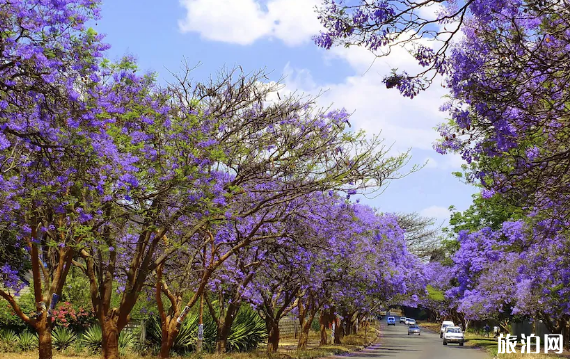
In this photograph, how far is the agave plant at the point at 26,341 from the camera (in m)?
22.3

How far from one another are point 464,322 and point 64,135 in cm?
6610

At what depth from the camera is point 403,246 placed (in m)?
39.6

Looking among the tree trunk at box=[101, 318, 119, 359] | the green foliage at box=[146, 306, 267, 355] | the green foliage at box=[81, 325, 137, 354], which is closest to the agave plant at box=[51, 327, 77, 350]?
the green foliage at box=[81, 325, 137, 354]

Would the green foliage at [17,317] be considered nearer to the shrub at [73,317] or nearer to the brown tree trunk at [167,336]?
the shrub at [73,317]

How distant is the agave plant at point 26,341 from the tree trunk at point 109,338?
30.0 feet

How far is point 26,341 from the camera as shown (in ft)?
73.4

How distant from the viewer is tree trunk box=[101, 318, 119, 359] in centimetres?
1452

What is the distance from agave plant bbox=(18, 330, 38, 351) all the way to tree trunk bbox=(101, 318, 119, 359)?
9.15m

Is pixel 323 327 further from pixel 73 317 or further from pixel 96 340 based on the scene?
pixel 96 340

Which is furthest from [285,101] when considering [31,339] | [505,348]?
[505,348]

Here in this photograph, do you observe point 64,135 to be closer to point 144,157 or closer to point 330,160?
point 144,157

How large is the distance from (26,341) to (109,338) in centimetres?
932
